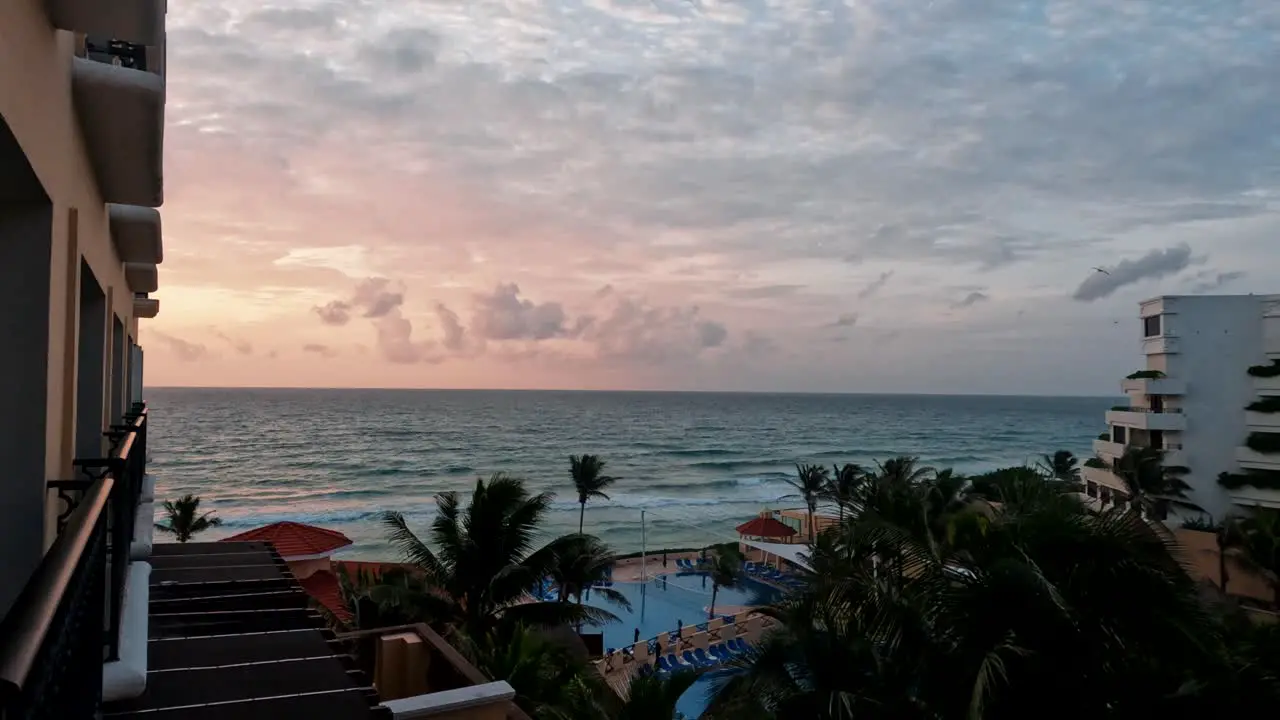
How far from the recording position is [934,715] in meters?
6.83

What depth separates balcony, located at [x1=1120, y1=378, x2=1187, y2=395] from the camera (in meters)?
33.2

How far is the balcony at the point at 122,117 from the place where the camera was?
3.48 m

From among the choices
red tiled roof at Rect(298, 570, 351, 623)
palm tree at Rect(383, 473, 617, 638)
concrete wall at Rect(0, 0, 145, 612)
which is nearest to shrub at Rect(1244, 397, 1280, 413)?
palm tree at Rect(383, 473, 617, 638)

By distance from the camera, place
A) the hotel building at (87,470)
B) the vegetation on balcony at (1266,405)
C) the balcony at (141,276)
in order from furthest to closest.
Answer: the vegetation on balcony at (1266,405) → the balcony at (141,276) → the hotel building at (87,470)

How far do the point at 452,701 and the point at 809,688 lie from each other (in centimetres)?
290

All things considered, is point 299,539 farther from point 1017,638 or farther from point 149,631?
point 1017,638

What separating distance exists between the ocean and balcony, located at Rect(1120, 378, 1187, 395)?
23881 millimetres

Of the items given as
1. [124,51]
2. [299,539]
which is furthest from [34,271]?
[299,539]

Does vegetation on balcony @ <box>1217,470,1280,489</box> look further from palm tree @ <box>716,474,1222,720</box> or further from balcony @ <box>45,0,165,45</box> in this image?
balcony @ <box>45,0,165,45</box>

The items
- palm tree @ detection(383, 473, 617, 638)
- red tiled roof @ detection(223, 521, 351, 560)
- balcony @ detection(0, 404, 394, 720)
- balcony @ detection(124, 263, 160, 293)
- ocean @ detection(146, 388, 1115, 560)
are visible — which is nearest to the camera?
balcony @ detection(0, 404, 394, 720)

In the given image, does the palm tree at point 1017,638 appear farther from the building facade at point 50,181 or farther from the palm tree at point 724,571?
the palm tree at point 724,571

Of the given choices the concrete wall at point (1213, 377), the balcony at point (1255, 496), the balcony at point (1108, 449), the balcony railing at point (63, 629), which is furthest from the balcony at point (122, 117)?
the concrete wall at point (1213, 377)

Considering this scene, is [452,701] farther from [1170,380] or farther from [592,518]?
[592,518]

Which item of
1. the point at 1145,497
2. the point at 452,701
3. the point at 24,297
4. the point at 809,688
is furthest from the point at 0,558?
the point at 1145,497
